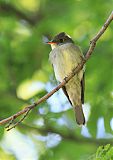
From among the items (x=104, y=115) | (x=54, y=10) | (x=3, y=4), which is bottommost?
(x=104, y=115)

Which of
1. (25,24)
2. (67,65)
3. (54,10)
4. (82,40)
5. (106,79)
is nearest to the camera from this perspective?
(67,65)

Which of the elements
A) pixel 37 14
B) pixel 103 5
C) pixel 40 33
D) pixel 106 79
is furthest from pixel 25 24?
pixel 106 79

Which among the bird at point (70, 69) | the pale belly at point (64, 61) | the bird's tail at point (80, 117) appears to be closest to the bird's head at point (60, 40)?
the bird at point (70, 69)

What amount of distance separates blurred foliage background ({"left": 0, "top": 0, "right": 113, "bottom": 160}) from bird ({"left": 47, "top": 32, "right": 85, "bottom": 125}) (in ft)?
1.81

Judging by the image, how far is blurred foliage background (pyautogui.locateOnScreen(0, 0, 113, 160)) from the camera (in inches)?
257

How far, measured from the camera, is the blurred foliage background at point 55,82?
21.4 feet

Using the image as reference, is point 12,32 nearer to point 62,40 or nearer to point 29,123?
point 29,123

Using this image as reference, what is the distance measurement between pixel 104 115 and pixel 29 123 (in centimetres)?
128

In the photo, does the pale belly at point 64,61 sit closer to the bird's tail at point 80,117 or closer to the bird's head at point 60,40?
the bird's head at point 60,40

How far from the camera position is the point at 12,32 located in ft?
27.1

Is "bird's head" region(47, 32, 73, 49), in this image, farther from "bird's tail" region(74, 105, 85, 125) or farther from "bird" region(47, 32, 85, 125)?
"bird's tail" region(74, 105, 85, 125)

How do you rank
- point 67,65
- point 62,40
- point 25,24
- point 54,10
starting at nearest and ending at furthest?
point 67,65, point 62,40, point 54,10, point 25,24

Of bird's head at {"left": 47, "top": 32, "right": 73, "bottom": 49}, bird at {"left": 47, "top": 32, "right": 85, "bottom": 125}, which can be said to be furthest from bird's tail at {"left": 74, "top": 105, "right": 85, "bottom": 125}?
bird's head at {"left": 47, "top": 32, "right": 73, "bottom": 49}

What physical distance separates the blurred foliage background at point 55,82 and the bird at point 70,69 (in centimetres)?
55
